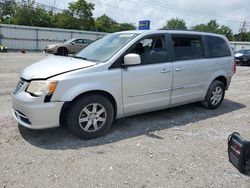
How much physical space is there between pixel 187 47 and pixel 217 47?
1.10 m

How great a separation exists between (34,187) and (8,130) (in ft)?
5.81

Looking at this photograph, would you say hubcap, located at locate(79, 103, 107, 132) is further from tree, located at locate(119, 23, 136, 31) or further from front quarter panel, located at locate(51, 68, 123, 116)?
tree, located at locate(119, 23, 136, 31)

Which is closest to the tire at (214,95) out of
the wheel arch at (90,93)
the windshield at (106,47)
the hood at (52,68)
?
the windshield at (106,47)

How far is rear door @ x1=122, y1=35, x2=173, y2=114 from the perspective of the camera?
166 inches

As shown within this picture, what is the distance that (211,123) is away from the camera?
4938 mm

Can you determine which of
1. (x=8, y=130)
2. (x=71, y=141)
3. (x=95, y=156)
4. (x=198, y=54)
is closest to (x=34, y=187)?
(x=95, y=156)

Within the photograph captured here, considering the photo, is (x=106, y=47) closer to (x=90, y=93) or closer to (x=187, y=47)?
(x=90, y=93)

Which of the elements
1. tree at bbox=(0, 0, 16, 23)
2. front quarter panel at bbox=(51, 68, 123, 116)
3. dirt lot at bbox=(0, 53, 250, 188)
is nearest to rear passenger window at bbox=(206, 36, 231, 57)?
dirt lot at bbox=(0, 53, 250, 188)

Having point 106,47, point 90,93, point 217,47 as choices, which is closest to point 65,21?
point 217,47

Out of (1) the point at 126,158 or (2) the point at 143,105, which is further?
(2) the point at 143,105

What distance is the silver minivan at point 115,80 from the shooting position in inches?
141

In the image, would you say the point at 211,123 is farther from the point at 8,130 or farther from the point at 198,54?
the point at 8,130

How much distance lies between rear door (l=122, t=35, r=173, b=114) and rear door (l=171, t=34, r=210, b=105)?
0.71ft

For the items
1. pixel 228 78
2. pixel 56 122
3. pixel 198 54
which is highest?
pixel 198 54
